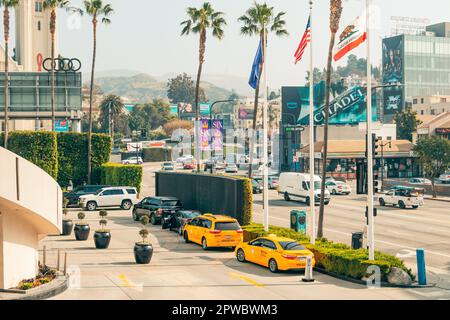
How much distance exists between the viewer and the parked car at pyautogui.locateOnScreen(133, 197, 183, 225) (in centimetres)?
4350

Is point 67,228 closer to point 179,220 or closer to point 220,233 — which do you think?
point 179,220

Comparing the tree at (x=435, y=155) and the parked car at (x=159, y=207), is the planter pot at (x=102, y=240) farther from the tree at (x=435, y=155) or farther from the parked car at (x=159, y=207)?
the tree at (x=435, y=155)

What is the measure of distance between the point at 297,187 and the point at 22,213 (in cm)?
3988

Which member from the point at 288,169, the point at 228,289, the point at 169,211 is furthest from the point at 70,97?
the point at 228,289

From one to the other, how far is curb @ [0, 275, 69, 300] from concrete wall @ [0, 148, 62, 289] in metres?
0.67

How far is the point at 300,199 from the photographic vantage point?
59875 millimetres

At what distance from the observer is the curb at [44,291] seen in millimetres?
21353

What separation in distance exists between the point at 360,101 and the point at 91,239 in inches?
3204

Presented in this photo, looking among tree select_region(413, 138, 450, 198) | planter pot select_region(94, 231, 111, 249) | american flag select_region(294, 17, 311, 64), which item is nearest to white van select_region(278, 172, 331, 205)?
tree select_region(413, 138, 450, 198)

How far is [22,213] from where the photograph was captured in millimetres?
21891

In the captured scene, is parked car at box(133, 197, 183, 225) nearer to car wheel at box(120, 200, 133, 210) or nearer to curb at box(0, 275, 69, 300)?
car wheel at box(120, 200, 133, 210)

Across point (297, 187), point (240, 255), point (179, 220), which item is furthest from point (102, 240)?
point (297, 187)
